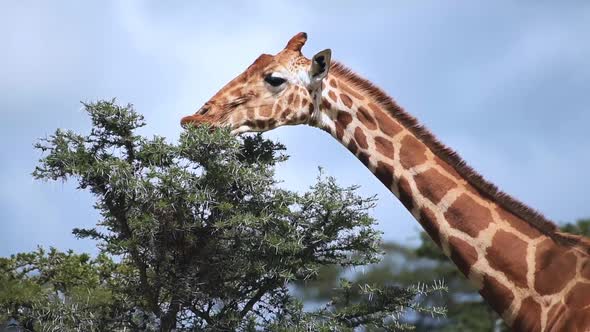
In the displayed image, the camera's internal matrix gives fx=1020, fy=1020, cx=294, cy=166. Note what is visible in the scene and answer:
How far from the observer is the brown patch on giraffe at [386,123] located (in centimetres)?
859

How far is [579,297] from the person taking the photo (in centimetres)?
739

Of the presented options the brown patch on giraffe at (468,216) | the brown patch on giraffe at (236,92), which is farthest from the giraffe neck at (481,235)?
the brown patch on giraffe at (236,92)

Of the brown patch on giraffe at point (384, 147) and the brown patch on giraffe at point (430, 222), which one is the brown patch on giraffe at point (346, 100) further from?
the brown patch on giraffe at point (430, 222)

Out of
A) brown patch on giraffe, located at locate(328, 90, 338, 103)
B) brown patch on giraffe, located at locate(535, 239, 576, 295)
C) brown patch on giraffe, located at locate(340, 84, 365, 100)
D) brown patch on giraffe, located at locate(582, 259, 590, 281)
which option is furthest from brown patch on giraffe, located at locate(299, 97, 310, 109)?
brown patch on giraffe, located at locate(582, 259, 590, 281)

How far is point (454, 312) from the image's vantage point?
1108 inches

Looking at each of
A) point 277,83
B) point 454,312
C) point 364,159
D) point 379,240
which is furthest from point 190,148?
point 454,312

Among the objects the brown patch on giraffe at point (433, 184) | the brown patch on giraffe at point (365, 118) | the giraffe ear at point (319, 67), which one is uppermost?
the giraffe ear at point (319, 67)

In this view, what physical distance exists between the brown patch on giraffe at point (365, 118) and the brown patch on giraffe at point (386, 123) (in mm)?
50

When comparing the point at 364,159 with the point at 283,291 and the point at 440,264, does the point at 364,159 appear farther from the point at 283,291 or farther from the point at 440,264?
the point at 440,264

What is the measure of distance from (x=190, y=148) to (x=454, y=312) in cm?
1941

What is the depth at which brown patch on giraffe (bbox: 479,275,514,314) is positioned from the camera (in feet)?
25.1

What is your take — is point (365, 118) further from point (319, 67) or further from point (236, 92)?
point (236, 92)

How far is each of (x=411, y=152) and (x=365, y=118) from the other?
2.20 ft

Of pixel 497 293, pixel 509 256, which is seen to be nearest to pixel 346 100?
pixel 509 256
